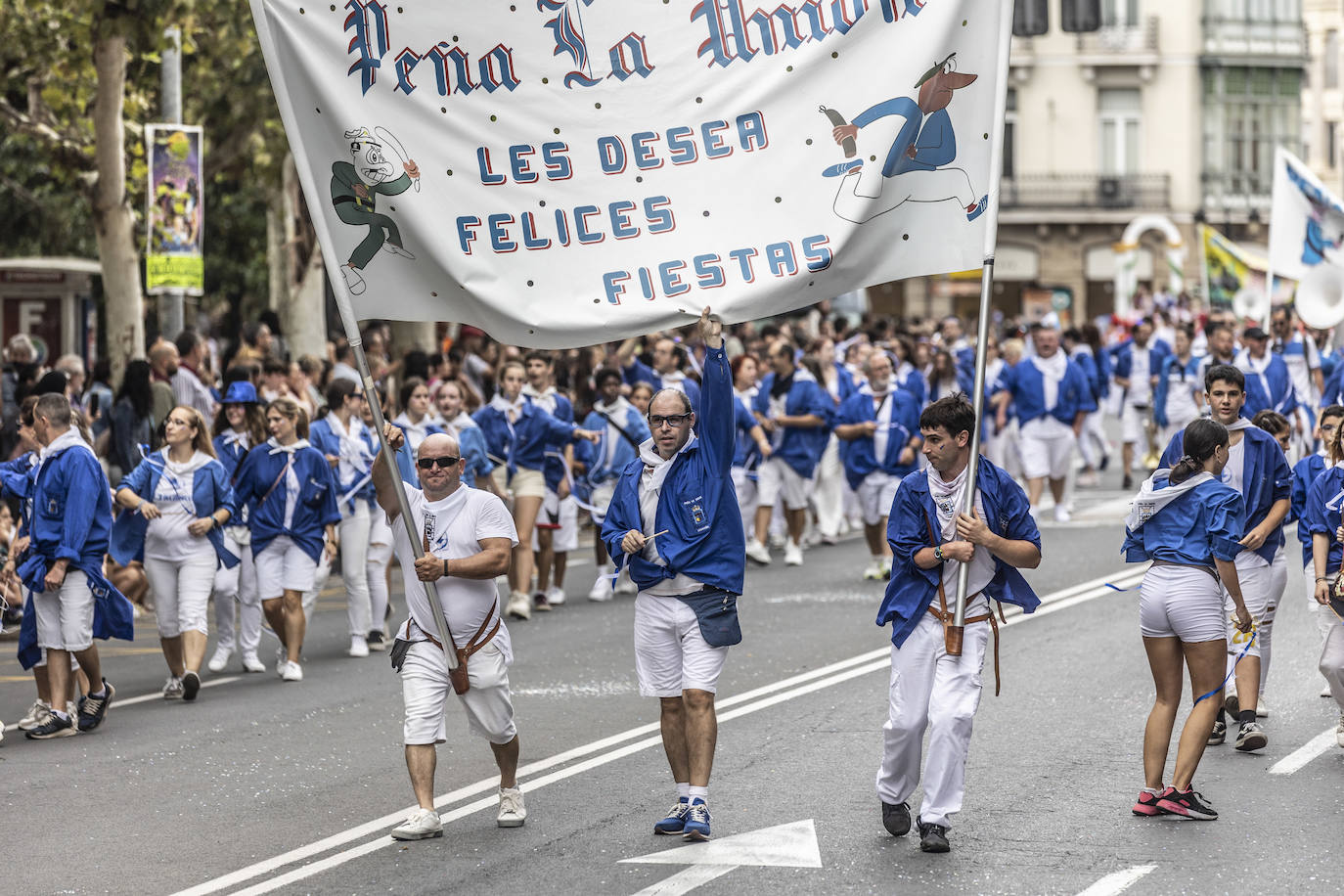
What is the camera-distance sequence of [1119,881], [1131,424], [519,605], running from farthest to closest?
[1131,424]
[519,605]
[1119,881]

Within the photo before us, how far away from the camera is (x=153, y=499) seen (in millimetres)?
12117

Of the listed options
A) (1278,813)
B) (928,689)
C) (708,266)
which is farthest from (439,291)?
(1278,813)

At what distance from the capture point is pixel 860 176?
27.0 feet

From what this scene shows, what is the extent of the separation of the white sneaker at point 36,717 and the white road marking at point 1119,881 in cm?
604

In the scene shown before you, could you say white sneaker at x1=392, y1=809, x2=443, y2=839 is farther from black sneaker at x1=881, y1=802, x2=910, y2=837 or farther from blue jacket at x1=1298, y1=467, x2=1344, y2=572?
blue jacket at x1=1298, y1=467, x2=1344, y2=572

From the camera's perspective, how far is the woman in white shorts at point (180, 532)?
39.3 feet

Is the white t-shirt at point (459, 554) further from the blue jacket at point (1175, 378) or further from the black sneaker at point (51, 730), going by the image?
the blue jacket at point (1175, 378)

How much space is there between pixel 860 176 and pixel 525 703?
172 inches

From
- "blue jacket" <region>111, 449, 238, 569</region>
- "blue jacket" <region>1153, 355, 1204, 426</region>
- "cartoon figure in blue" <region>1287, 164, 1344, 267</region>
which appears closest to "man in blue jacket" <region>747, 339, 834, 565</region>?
"cartoon figure in blue" <region>1287, 164, 1344, 267</region>

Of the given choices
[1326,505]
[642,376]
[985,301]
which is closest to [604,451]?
[642,376]

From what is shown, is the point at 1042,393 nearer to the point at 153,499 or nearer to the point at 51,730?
the point at 153,499

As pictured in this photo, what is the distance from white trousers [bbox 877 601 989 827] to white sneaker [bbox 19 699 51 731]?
5.08m

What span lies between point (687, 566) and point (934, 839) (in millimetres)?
1444

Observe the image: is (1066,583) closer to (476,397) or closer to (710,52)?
(476,397)
